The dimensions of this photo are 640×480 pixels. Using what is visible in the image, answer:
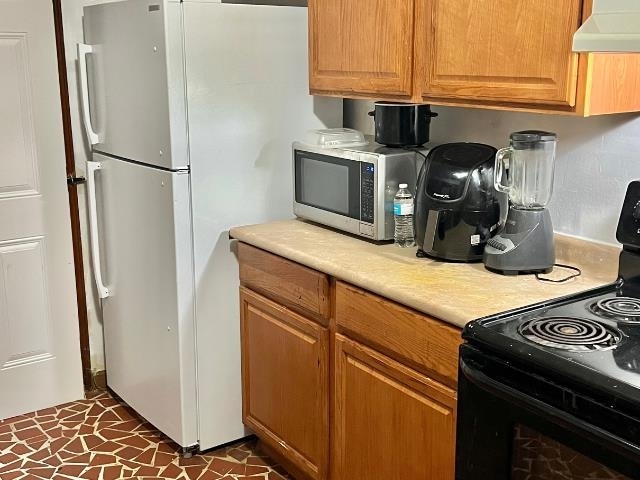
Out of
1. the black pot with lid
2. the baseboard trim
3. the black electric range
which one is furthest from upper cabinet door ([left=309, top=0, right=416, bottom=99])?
the baseboard trim

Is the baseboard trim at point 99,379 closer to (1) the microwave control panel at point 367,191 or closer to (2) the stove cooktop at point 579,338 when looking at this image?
(1) the microwave control panel at point 367,191

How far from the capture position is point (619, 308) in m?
1.77

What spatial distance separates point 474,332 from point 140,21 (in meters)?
1.61

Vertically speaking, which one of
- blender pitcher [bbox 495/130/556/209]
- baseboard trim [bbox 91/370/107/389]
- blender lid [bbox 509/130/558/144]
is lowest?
baseboard trim [bbox 91/370/107/389]

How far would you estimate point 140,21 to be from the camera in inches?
102

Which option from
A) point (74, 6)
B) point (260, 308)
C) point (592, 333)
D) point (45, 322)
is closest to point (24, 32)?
point (74, 6)

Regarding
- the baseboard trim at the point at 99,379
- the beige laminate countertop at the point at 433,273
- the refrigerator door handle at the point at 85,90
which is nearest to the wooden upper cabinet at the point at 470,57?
the beige laminate countertop at the point at 433,273

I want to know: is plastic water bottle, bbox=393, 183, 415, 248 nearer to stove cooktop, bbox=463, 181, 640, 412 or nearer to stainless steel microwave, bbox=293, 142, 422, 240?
stainless steel microwave, bbox=293, 142, 422, 240

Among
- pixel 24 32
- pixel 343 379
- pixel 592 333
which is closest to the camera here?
pixel 592 333

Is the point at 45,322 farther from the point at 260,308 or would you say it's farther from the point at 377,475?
the point at 377,475

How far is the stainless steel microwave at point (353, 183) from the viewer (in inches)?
92.8

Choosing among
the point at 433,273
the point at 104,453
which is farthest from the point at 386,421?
the point at 104,453

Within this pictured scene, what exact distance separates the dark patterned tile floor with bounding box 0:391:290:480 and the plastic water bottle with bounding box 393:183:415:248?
1001 mm

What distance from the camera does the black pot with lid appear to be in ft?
8.09
